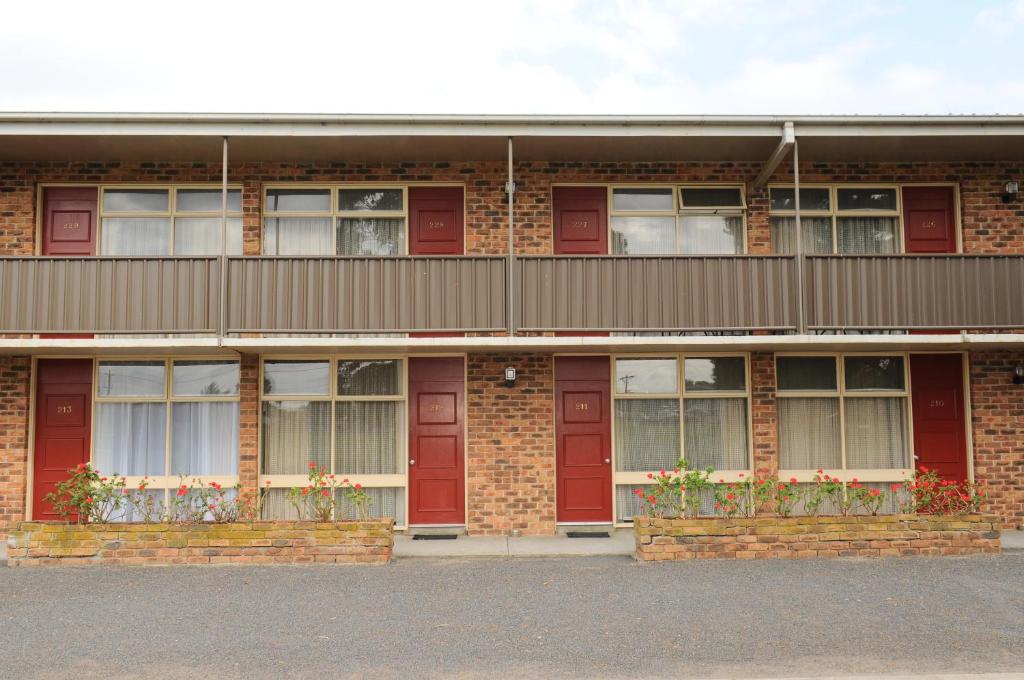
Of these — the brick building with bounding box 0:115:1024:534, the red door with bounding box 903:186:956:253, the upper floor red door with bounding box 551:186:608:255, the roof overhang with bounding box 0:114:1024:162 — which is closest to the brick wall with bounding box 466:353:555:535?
the brick building with bounding box 0:115:1024:534

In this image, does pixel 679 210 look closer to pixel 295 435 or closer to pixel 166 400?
pixel 295 435

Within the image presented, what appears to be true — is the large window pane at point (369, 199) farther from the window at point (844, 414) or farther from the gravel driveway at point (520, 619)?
the window at point (844, 414)

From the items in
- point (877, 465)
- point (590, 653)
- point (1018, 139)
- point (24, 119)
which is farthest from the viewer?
point (877, 465)

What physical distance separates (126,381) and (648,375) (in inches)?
277

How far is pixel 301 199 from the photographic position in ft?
34.6

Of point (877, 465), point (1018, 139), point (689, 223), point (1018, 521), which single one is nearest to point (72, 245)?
point (689, 223)

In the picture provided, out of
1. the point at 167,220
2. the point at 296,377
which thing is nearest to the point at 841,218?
the point at 296,377

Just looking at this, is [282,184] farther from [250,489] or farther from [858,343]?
[858,343]

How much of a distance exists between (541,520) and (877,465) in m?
4.62

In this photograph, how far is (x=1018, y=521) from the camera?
10109 mm

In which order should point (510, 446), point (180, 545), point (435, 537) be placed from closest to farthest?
point (180, 545) → point (435, 537) → point (510, 446)

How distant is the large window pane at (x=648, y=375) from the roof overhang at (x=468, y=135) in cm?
283

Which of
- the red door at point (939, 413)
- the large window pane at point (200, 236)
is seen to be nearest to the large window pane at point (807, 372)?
the red door at point (939, 413)

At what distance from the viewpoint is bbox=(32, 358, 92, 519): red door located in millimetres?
10133
